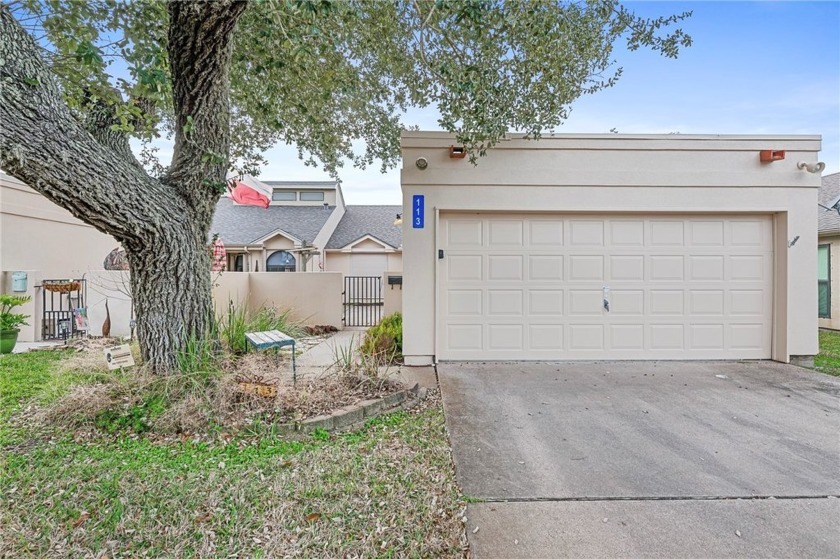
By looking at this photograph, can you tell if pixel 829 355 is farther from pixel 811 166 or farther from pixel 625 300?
pixel 625 300

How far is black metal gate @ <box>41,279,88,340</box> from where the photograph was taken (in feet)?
28.0

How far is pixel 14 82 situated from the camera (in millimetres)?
3152

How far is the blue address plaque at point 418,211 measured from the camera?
6.14 m

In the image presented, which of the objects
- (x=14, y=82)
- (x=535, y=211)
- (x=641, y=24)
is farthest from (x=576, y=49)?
(x=14, y=82)

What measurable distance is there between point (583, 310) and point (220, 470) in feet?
18.2

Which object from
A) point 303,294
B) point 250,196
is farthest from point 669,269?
point 250,196

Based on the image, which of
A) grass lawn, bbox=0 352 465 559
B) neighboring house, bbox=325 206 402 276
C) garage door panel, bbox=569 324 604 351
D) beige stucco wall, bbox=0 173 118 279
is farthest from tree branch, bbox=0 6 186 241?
neighboring house, bbox=325 206 402 276

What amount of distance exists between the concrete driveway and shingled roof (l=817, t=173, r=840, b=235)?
21.8 feet

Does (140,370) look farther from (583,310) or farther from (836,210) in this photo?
(836,210)

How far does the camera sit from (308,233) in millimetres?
18047

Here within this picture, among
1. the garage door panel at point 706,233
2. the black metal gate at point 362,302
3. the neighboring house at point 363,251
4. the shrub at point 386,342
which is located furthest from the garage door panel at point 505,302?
the neighboring house at point 363,251

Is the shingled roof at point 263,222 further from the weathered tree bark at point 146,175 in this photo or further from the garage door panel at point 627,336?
the garage door panel at point 627,336

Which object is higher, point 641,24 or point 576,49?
point 641,24

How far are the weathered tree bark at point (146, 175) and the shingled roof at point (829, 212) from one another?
1176cm
